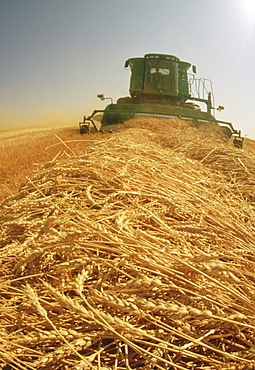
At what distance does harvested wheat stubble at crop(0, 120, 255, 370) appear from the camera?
0.81m

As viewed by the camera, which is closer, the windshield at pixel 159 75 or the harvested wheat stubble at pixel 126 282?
the harvested wheat stubble at pixel 126 282

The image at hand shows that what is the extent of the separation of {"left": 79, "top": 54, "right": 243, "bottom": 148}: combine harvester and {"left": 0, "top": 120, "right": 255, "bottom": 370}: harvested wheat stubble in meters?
5.70

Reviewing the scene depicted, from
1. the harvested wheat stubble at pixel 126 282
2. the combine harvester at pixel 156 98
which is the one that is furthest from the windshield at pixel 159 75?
the harvested wheat stubble at pixel 126 282

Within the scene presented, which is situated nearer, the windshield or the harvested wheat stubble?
the harvested wheat stubble

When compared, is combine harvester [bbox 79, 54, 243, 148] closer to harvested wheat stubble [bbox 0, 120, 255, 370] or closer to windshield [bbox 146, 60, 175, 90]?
windshield [bbox 146, 60, 175, 90]

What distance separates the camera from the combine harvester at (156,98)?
23.6 feet

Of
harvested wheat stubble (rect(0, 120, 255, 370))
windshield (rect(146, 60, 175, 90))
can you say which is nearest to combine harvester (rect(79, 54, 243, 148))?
windshield (rect(146, 60, 175, 90))

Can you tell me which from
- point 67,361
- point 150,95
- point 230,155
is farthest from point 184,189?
point 150,95

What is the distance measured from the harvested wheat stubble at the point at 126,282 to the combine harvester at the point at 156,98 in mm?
5701

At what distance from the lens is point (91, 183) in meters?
1.80

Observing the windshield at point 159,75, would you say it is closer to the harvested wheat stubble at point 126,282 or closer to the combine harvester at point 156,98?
the combine harvester at point 156,98

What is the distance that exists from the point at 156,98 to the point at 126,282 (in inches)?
331

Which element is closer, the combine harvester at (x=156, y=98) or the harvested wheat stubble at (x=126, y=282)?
the harvested wheat stubble at (x=126, y=282)

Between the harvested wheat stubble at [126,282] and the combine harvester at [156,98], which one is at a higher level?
the combine harvester at [156,98]
